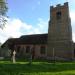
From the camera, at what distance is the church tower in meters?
52.0

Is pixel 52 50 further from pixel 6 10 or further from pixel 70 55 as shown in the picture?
pixel 6 10

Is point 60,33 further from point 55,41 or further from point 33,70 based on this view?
point 33,70

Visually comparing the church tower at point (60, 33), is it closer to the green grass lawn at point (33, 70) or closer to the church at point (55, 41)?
the church at point (55, 41)

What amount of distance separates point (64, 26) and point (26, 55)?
43.9 ft

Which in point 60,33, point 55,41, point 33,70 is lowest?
point 33,70

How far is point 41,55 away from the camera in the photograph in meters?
55.3

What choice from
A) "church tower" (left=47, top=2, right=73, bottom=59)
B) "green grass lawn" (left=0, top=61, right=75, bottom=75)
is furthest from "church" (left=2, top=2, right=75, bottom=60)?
"green grass lawn" (left=0, top=61, right=75, bottom=75)

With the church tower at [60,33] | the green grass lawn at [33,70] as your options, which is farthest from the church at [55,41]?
the green grass lawn at [33,70]

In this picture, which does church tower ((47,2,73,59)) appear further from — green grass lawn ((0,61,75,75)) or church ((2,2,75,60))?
green grass lawn ((0,61,75,75))

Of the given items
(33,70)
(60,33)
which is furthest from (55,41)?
(33,70)

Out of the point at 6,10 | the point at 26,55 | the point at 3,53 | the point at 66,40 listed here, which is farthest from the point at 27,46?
the point at 6,10

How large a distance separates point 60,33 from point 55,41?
2520 mm

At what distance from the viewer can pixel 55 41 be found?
178 ft

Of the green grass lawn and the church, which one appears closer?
the green grass lawn
